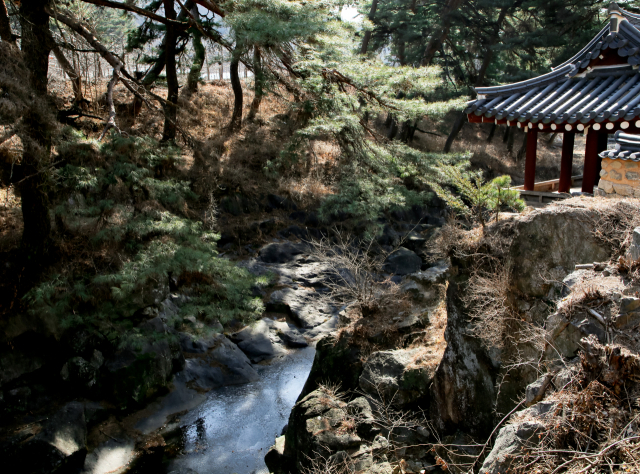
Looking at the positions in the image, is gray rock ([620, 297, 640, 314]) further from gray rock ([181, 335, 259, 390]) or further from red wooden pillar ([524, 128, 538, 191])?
gray rock ([181, 335, 259, 390])

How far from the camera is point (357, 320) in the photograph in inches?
338

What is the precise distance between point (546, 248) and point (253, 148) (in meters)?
13.6

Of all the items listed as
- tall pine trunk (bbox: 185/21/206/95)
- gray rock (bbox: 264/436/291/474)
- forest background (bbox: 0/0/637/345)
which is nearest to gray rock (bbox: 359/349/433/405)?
gray rock (bbox: 264/436/291/474)

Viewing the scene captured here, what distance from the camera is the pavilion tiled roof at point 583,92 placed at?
731cm

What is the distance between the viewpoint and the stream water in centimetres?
755

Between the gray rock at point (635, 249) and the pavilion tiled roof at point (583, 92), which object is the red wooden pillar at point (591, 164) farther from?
the gray rock at point (635, 249)

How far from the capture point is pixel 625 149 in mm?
6512

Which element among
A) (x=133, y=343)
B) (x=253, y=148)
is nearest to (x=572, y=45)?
(x=253, y=148)

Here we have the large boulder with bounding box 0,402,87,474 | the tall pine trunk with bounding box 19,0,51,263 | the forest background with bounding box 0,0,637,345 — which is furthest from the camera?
the forest background with bounding box 0,0,637,345

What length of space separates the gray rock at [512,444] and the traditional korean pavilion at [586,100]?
17.5ft

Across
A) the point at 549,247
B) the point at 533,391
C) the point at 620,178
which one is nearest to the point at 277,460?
the point at 533,391

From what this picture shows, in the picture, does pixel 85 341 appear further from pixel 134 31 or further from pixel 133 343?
pixel 134 31

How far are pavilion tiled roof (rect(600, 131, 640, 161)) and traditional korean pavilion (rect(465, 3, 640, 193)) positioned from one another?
1.88ft

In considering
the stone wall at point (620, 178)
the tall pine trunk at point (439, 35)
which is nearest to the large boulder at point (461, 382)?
the stone wall at point (620, 178)
